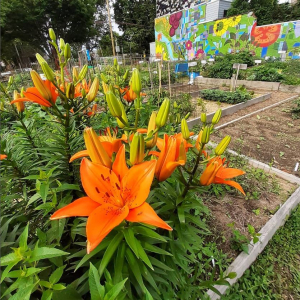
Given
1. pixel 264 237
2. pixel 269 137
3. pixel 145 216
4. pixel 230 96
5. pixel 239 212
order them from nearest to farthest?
pixel 145 216
pixel 264 237
pixel 239 212
pixel 269 137
pixel 230 96

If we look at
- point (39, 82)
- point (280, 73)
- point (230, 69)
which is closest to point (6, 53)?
point (230, 69)

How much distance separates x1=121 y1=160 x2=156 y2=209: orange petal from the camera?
20.2 inches

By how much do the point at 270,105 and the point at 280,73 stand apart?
3.47 meters

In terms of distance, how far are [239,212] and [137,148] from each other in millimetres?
1713

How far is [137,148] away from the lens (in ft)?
1.81

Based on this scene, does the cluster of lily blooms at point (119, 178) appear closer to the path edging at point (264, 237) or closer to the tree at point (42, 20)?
the path edging at point (264, 237)

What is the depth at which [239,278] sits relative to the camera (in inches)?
54.7

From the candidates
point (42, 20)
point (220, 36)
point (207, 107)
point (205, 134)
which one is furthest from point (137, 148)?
point (42, 20)

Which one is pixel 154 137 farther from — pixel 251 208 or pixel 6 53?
pixel 6 53

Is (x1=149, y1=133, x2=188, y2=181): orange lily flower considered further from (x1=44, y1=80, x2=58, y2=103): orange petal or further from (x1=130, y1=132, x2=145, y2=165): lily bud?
(x1=44, y1=80, x2=58, y2=103): orange petal

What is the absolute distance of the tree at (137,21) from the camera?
81.5 feet

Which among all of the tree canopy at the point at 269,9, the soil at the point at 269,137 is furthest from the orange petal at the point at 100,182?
the tree canopy at the point at 269,9

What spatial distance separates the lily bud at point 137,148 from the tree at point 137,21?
26867mm

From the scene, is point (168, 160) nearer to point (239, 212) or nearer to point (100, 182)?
point (100, 182)
